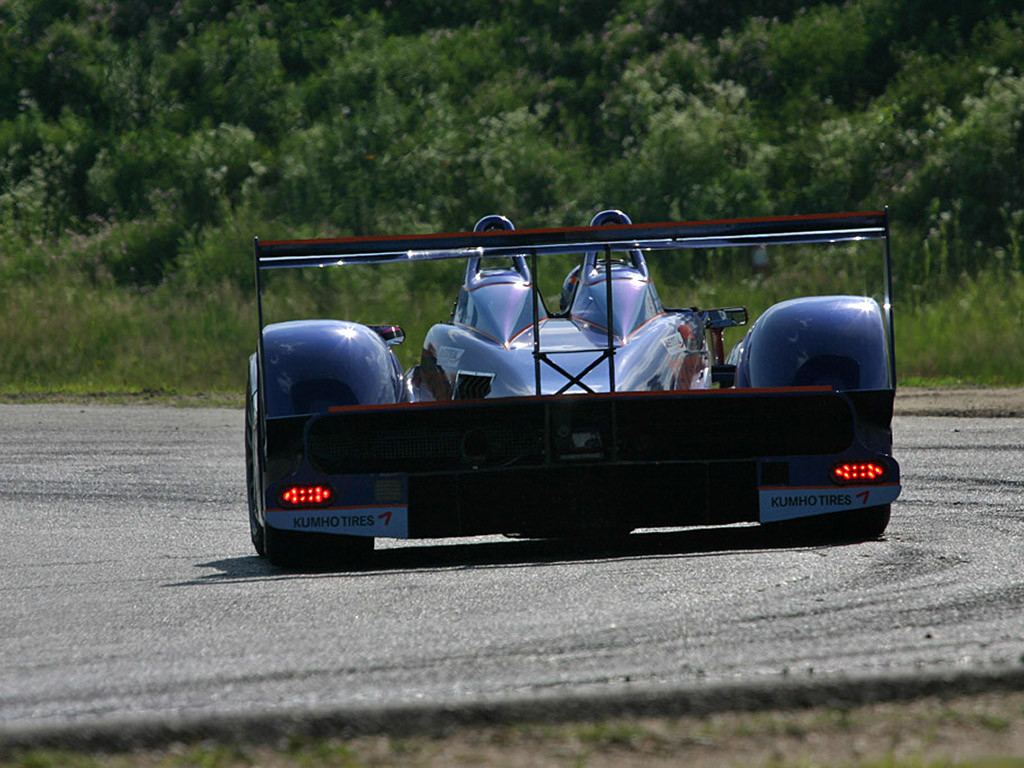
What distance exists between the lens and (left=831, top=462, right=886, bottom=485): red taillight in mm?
6961

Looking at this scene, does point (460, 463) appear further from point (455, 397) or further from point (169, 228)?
point (169, 228)

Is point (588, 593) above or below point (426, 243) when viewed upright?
below

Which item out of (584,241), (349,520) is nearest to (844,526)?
(584,241)

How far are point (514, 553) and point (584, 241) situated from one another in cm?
154

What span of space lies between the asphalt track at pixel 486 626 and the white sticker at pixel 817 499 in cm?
17

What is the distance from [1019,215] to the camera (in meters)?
26.3

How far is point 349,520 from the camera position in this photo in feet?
22.5

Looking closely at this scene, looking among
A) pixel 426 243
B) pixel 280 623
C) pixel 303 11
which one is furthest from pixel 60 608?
→ pixel 303 11

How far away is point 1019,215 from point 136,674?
77.9 ft

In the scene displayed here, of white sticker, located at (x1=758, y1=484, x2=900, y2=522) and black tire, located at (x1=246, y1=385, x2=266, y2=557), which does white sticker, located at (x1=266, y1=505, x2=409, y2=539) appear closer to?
black tire, located at (x1=246, y1=385, x2=266, y2=557)

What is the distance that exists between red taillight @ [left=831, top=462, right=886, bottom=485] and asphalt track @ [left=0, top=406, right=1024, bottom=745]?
11.8 inches

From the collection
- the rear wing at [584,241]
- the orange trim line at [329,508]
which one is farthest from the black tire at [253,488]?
the rear wing at [584,241]

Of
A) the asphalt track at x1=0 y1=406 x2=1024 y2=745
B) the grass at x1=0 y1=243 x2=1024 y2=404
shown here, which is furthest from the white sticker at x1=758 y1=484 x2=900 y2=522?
the grass at x1=0 y1=243 x2=1024 y2=404

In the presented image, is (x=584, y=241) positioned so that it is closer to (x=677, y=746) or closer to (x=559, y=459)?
(x=559, y=459)
